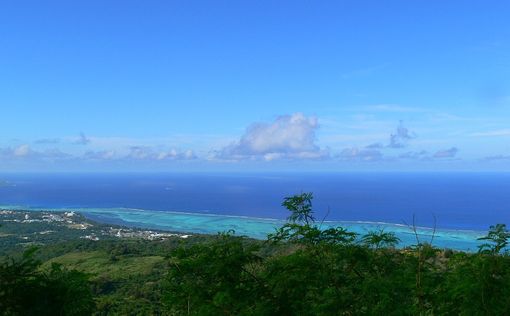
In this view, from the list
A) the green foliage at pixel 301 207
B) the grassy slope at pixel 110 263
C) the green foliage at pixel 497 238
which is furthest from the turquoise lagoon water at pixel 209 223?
the green foliage at pixel 301 207

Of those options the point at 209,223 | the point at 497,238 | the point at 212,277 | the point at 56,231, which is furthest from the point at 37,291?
the point at 209,223

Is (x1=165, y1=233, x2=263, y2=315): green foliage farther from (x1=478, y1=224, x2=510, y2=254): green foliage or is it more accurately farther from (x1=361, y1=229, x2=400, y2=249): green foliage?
(x1=478, y1=224, x2=510, y2=254): green foliage

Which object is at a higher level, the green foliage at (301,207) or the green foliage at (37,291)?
the green foliage at (301,207)

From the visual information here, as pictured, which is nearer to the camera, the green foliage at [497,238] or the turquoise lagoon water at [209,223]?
the green foliage at [497,238]

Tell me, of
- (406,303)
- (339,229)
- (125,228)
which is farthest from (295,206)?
(125,228)

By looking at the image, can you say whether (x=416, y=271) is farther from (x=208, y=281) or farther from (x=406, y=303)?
(x=208, y=281)

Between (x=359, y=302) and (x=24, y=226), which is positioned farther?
(x=24, y=226)

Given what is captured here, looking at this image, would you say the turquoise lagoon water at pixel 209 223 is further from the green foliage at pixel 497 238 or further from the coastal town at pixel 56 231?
the green foliage at pixel 497 238

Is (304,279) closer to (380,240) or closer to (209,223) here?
(380,240)
